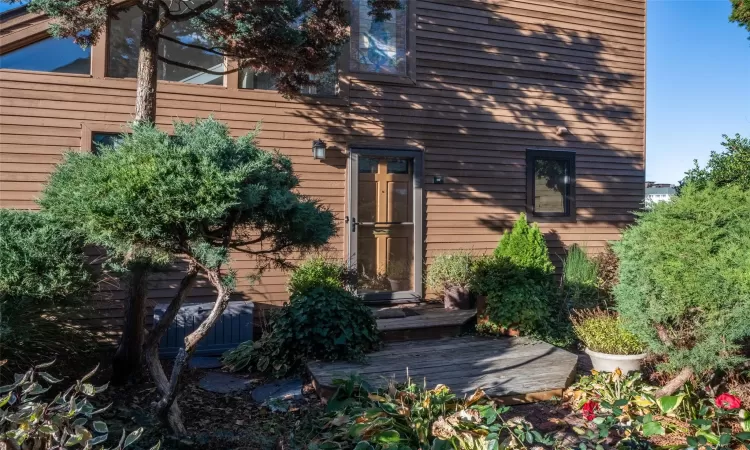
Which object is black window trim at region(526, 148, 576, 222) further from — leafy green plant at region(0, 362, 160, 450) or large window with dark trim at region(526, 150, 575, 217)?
leafy green plant at region(0, 362, 160, 450)

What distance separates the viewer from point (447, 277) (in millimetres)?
7273

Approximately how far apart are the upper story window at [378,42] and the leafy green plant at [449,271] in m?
2.61

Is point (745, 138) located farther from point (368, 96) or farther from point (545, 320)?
point (368, 96)

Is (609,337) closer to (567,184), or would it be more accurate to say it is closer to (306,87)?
(567,184)

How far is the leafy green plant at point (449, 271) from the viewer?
718 centimetres

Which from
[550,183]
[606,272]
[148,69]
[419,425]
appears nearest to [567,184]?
[550,183]

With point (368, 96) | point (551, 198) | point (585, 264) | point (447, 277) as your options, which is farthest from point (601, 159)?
point (368, 96)

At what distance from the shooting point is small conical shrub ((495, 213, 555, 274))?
7102mm

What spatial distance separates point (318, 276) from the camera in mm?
6191

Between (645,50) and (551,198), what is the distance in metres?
3.02

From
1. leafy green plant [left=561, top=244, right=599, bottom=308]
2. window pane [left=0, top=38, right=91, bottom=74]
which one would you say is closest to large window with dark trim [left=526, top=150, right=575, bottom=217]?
leafy green plant [left=561, top=244, right=599, bottom=308]

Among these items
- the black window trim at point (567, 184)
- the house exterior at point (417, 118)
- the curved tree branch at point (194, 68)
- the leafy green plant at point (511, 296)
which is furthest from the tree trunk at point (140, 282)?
the black window trim at point (567, 184)

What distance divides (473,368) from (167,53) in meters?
5.01

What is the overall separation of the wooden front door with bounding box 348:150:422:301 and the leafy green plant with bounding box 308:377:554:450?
3.47 m
